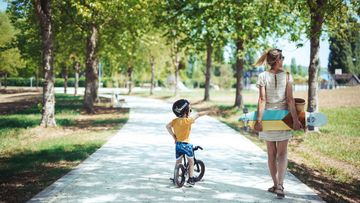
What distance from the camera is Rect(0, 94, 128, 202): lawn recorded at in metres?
7.16

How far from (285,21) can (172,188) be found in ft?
50.4

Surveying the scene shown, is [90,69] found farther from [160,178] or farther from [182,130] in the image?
[182,130]

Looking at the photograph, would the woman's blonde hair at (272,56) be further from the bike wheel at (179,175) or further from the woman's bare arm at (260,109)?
the bike wheel at (179,175)

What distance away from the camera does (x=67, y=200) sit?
19.7 feet

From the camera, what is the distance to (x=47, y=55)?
48.3 ft

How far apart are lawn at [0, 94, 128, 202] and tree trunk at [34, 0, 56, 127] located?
0.54m

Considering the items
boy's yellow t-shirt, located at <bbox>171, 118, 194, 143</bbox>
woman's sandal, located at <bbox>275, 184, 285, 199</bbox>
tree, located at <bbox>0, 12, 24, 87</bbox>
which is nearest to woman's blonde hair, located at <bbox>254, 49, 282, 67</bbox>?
boy's yellow t-shirt, located at <bbox>171, 118, 194, 143</bbox>

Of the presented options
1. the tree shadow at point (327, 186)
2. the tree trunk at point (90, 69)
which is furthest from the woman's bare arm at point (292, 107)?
the tree trunk at point (90, 69)

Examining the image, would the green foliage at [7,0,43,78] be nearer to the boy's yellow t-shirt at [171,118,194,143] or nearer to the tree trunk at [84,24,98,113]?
the tree trunk at [84,24,98,113]

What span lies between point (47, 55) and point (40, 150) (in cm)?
517

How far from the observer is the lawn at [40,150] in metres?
7.16

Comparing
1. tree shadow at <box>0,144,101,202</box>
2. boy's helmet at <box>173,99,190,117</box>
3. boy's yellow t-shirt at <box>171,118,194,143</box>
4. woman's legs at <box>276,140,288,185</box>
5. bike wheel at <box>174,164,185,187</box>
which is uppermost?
boy's helmet at <box>173,99,190,117</box>

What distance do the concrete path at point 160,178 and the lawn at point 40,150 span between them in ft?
1.26

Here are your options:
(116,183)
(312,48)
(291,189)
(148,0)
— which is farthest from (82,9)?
(291,189)
